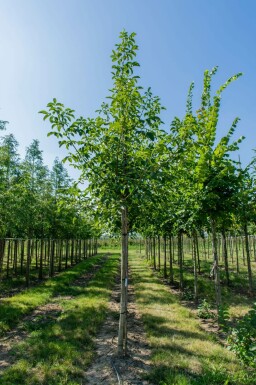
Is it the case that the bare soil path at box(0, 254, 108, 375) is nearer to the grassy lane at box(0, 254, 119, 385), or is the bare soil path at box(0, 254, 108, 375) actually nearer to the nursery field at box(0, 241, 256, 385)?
the nursery field at box(0, 241, 256, 385)

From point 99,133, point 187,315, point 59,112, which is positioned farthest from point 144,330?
point 59,112

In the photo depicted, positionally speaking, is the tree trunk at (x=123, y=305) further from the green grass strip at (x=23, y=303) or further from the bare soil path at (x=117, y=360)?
the green grass strip at (x=23, y=303)

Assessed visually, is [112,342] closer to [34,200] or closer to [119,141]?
[119,141]

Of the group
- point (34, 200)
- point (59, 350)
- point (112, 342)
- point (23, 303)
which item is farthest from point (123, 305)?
point (34, 200)

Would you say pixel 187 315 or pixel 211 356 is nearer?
pixel 211 356

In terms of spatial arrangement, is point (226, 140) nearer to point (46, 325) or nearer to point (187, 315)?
point (187, 315)

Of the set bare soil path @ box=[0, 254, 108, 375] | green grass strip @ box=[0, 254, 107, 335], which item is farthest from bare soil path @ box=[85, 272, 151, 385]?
green grass strip @ box=[0, 254, 107, 335]

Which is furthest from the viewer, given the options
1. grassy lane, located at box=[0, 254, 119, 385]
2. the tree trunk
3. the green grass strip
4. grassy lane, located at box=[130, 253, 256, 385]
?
the green grass strip

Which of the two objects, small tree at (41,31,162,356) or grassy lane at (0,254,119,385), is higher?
small tree at (41,31,162,356)

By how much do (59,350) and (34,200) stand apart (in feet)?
37.4

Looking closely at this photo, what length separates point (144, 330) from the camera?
857 centimetres

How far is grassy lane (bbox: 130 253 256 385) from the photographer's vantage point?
5086 mm

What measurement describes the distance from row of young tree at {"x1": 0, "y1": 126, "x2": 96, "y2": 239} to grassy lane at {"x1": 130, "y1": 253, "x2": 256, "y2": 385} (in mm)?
3363

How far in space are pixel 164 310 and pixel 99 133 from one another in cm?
726
